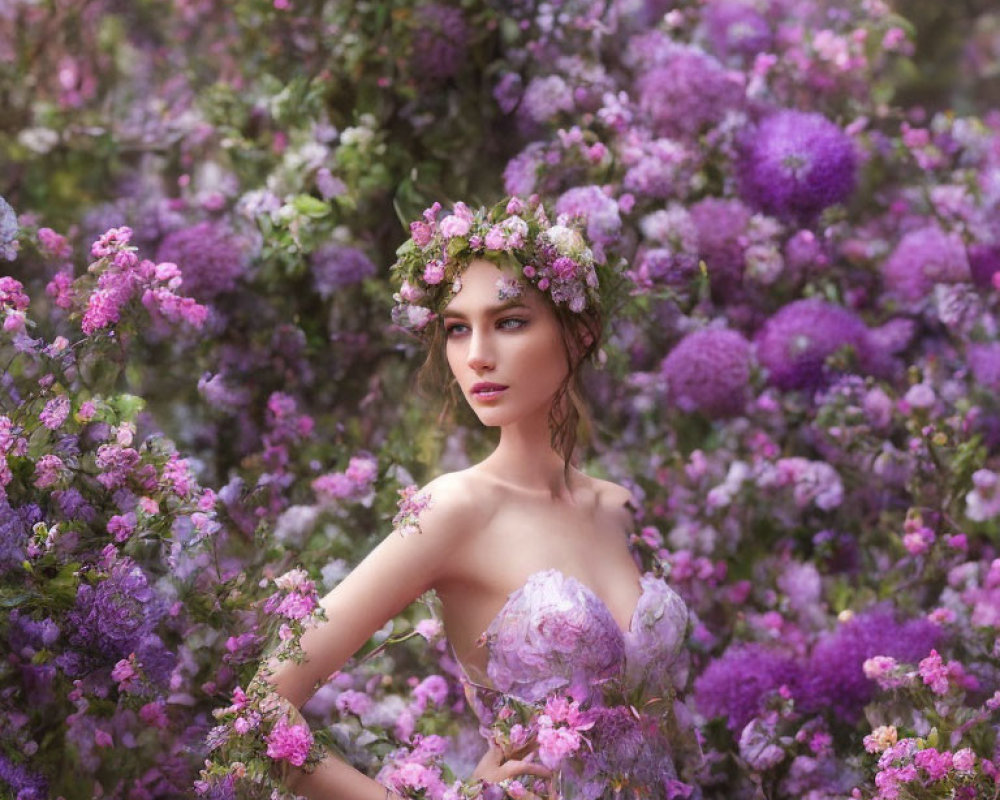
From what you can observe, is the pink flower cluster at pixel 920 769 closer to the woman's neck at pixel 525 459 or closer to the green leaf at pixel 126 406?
the woman's neck at pixel 525 459

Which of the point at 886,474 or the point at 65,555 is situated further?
the point at 886,474

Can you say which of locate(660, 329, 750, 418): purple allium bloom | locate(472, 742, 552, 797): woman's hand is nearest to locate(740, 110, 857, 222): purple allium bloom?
locate(660, 329, 750, 418): purple allium bloom

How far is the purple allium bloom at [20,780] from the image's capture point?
85.6 inches

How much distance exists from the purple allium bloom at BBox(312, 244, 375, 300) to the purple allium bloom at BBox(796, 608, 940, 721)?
4.91ft

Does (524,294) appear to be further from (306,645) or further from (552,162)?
(552,162)

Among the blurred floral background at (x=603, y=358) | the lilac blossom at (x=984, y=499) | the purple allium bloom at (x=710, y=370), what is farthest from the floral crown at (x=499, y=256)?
the lilac blossom at (x=984, y=499)

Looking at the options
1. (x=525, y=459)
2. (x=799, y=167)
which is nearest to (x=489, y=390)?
(x=525, y=459)

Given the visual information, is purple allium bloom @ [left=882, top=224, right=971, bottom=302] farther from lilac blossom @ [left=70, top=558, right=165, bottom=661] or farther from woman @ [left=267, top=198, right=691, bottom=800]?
lilac blossom @ [left=70, top=558, right=165, bottom=661]

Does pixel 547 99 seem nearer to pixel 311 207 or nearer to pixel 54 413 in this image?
pixel 311 207

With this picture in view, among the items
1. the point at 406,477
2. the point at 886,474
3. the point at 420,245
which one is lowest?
the point at 886,474

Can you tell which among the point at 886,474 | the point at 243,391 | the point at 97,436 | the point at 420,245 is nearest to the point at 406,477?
the point at 243,391

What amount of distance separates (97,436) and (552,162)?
154 centimetres

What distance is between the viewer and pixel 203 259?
3.32 metres

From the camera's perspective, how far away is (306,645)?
2.23m
